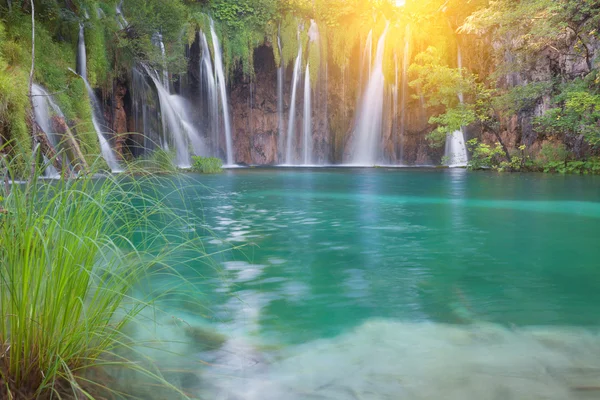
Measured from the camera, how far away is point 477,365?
9.02 ft

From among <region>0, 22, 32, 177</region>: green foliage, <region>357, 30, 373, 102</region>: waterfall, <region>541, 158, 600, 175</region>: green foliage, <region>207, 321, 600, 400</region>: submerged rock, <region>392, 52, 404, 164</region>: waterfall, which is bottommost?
<region>207, 321, 600, 400</region>: submerged rock

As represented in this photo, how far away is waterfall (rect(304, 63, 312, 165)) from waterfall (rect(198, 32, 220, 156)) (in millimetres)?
5188

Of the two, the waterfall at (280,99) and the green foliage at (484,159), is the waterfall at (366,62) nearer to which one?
the waterfall at (280,99)

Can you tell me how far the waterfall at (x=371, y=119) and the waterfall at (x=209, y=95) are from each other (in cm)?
788

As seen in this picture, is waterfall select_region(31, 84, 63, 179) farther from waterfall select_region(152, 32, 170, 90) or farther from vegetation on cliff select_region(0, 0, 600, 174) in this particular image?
waterfall select_region(152, 32, 170, 90)

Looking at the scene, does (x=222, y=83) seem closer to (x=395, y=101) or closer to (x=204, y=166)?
(x=204, y=166)

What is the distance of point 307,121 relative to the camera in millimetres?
29297

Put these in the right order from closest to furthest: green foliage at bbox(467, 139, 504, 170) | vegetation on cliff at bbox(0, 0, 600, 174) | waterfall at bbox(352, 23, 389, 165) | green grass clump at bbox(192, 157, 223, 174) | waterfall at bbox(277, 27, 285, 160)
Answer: vegetation on cliff at bbox(0, 0, 600, 174), green grass clump at bbox(192, 157, 223, 174), green foliage at bbox(467, 139, 504, 170), waterfall at bbox(352, 23, 389, 165), waterfall at bbox(277, 27, 285, 160)

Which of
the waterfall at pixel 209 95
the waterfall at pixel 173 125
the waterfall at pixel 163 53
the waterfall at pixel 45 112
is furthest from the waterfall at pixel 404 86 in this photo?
the waterfall at pixel 45 112

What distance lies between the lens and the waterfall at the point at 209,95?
25594 mm

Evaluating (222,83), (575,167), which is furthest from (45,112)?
(575,167)

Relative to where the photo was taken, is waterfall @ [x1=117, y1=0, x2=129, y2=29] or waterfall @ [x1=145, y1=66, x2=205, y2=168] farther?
waterfall @ [x1=145, y1=66, x2=205, y2=168]

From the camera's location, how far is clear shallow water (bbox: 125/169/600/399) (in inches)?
101

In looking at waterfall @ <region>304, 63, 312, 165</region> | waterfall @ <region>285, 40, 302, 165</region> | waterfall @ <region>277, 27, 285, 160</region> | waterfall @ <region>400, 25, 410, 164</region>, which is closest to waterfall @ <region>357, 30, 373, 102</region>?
waterfall @ <region>400, 25, 410, 164</region>
